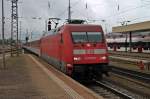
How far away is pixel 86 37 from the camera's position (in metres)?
20.3

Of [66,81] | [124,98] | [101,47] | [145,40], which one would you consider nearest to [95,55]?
[101,47]

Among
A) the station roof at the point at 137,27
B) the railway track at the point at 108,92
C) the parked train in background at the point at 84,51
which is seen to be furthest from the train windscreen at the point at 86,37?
the station roof at the point at 137,27

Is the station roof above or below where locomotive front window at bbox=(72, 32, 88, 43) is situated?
above

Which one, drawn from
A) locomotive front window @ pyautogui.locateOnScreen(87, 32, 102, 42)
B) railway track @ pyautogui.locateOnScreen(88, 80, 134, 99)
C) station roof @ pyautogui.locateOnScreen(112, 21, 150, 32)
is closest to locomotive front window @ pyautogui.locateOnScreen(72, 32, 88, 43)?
locomotive front window @ pyautogui.locateOnScreen(87, 32, 102, 42)

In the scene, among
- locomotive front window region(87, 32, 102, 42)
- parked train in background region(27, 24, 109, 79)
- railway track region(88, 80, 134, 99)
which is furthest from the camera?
locomotive front window region(87, 32, 102, 42)

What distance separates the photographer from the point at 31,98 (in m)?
12.0

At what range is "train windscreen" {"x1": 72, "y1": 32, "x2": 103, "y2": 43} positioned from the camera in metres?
20.1

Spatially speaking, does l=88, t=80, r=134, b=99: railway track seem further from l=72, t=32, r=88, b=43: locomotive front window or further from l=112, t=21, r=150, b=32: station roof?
l=112, t=21, r=150, b=32: station roof

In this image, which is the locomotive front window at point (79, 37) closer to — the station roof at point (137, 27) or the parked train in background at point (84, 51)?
the parked train in background at point (84, 51)

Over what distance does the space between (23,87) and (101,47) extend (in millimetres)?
6328

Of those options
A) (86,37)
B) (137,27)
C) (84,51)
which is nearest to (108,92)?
(84,51)

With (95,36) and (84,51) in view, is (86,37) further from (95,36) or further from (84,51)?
(84,51)

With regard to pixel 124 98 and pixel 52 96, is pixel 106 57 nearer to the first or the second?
pixel 124 98

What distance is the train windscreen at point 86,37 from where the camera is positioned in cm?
2015
